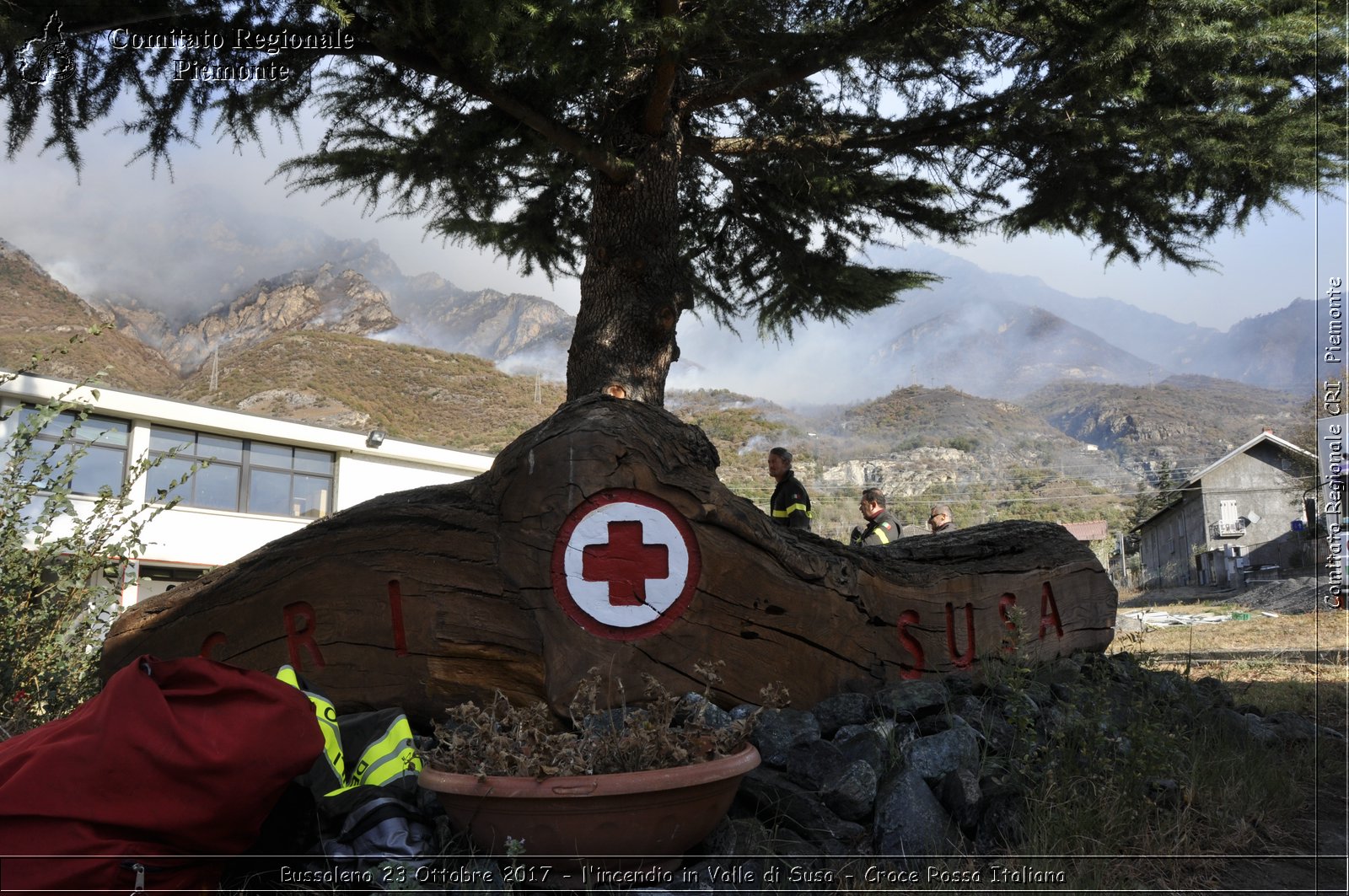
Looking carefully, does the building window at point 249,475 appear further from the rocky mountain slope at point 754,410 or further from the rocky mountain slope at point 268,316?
the rocky mountain slope at point 268,316

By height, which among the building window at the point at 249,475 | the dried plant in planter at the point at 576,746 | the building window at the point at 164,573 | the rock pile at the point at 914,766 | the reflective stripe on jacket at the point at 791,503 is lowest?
the building window at the point at 164,573

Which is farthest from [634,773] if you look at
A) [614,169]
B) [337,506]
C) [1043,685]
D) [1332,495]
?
[337,506]

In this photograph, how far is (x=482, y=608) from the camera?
4160mm

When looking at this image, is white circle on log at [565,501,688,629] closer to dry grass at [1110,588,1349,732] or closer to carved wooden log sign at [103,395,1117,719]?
carved wooden log sign at [103,395,1117,719]

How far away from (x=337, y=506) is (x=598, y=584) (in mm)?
27152

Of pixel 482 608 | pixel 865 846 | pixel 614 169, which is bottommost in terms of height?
pixel 865 846

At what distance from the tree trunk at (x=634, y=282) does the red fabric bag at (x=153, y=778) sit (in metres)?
5.06

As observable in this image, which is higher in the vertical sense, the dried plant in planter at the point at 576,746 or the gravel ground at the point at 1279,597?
the dried plant in planter at the point at 576,746

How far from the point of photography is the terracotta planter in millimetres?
2730

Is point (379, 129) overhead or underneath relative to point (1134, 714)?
overhead

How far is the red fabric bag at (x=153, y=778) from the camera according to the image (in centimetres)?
236

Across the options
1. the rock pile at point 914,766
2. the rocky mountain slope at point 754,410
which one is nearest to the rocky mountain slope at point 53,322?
the rocky mountain slope at point 754,410

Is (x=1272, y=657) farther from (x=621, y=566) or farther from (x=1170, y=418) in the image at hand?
(x=1170, y=418)

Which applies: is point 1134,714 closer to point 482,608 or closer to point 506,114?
point 482,608
